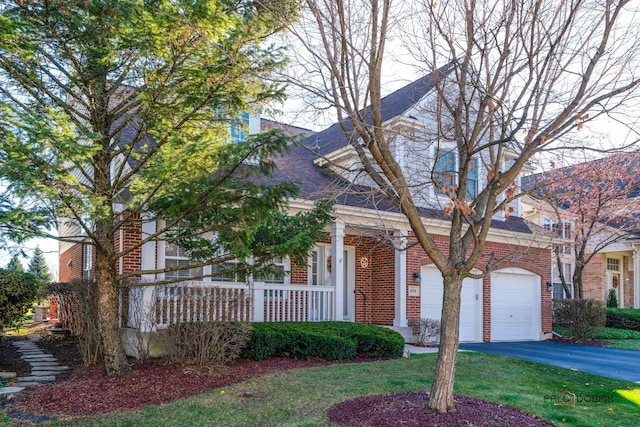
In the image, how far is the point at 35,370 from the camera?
880cm

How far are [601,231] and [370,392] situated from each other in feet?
46.6

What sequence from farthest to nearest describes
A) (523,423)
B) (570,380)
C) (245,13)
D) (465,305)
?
(465,305) → (570,380) → (245,13) → (523,423)

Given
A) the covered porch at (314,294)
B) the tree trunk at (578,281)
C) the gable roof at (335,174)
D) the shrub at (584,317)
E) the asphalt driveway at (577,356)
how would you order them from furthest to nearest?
the tree trunk at (578,281) → the shrub at (584,317) → the gable roof at (335,174) → the asphalt driveway at (577,356) → the covered porch at (314,294)

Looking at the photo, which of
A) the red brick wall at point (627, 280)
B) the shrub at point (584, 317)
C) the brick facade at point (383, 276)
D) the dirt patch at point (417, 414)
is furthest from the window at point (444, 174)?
the red brick wall at point (627, 280)

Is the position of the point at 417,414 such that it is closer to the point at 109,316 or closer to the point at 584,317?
the point at 109,316

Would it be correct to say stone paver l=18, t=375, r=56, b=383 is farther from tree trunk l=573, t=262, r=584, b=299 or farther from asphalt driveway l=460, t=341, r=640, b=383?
tree trunk l=573, t=262, r=584, b=299

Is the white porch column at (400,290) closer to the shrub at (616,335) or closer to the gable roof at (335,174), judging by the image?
the gable roof at (335,174)

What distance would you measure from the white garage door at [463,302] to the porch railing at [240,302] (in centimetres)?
330

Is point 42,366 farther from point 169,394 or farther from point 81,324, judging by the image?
point 169,394

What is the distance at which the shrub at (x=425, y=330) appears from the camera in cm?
1298

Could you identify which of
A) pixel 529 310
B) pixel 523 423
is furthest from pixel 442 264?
pixel 529 310

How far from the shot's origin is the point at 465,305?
15000mm

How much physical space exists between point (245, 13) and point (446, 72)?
3.38 metres

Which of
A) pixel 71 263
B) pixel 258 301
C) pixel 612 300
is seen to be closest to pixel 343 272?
pixel 258 301
